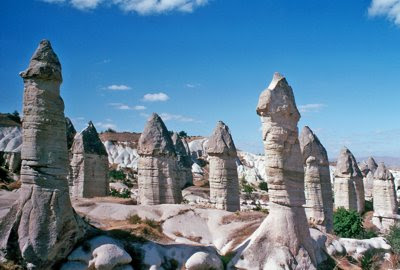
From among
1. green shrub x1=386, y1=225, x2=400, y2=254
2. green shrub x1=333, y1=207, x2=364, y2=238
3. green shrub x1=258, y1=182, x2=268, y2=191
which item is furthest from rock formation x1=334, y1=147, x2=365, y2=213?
green shrub x1=258, y1=182, x2=268, y2=191

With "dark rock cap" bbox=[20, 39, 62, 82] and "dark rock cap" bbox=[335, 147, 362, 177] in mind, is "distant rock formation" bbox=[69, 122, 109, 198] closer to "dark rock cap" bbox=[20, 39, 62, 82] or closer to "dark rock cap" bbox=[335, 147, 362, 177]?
"dark rock cap" bbox=[20, 39, 62, 82]

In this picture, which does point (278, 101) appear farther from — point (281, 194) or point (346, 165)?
point (346, 165)

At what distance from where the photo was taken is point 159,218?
15141 mm

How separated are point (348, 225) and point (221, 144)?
8103 millimetres

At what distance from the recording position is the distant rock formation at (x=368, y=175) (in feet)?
121

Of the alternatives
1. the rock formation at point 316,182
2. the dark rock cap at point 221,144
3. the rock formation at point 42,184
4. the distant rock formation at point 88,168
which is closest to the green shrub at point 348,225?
the rock formation at point 316,182

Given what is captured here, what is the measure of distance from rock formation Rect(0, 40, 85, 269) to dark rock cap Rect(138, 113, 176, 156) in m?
8.47

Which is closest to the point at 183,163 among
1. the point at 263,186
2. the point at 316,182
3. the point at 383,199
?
the point at 383,199

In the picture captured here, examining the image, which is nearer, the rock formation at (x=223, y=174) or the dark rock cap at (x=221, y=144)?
the rock formation at (x=223, y=174)

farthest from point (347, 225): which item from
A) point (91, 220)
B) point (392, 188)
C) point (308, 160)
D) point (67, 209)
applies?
point (67, 209)

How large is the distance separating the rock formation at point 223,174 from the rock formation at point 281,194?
25.1 ft

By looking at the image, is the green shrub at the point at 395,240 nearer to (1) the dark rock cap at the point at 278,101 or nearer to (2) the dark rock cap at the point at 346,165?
(1) the dark rock cap at the point at 278,101

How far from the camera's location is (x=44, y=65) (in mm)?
10578

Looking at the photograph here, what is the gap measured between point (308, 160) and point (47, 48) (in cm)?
1287
